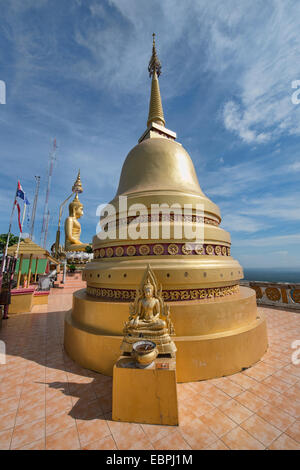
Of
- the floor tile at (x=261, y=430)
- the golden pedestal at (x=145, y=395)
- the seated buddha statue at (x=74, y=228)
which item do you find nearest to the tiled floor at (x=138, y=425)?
the floor tile at (x=261, y=430)

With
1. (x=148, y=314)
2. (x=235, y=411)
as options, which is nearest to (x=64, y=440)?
(x=148, y=314)

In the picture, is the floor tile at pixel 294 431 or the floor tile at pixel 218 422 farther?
the floor tile at pixel 218 422

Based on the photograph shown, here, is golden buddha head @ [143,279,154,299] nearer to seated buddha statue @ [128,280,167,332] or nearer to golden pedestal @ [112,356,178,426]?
seated buddha statue @ [128,280,167,332]

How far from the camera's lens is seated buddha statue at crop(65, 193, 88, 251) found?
26.3 m

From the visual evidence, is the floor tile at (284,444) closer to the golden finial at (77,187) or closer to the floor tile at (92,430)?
the floor tile at (92,430)

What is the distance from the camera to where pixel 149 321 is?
4.24 meters

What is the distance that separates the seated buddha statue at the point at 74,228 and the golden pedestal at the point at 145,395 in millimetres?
24273

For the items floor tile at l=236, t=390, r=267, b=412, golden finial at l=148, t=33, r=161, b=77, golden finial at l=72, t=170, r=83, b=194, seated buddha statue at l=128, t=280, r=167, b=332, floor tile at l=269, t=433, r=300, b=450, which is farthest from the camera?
golden finial at l=72, t=170, r=83, b=194

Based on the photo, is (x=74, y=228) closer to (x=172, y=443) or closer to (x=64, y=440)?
(x=64, y=440)

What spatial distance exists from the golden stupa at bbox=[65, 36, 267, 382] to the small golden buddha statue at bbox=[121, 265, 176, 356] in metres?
0.39

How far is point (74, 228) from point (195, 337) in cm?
2609

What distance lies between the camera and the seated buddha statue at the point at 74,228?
86.3 ft

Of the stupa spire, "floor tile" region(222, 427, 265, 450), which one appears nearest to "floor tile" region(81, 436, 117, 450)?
"floor tile" region(222, 427, 265, 450)

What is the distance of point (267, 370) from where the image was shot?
4785 millimetres
